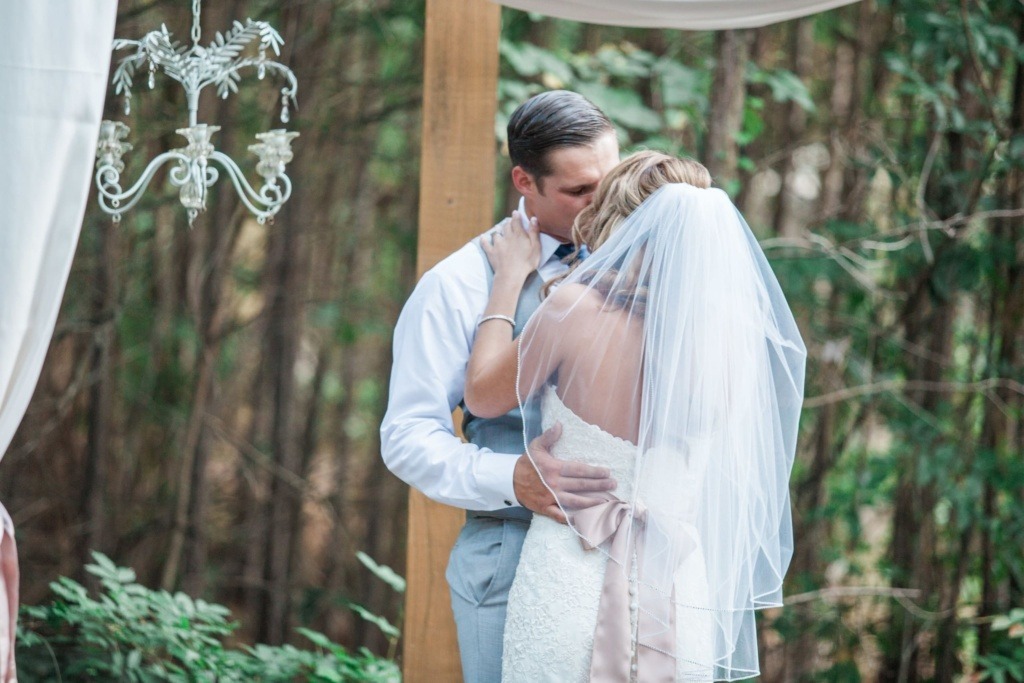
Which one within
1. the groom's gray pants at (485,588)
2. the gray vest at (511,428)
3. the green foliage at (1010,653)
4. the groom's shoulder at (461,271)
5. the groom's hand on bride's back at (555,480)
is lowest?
the green foliage at (1010,653)

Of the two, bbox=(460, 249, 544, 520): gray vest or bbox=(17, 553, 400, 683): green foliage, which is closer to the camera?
bbox=(460, 249, 544, 520): gray vest

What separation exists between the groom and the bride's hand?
0.07 feet

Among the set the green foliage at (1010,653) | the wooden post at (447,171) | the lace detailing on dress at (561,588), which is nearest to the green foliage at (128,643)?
the wooden post at (447,171)

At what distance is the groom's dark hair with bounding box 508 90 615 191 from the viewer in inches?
80.0

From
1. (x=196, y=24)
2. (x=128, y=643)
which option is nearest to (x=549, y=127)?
(x=196, y=24)

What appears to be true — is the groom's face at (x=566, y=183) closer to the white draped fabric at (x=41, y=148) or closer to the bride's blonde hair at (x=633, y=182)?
the bride's blonde hair at (x=633, y=182)

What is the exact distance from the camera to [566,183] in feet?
6.74

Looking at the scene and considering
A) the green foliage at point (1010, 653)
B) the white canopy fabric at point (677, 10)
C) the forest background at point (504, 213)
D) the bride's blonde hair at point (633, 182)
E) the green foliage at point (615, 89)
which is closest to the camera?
the bride's blonde hair at point (633, 182)

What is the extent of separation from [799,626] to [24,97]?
11.4ft

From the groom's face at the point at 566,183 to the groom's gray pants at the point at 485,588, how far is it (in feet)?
1.81

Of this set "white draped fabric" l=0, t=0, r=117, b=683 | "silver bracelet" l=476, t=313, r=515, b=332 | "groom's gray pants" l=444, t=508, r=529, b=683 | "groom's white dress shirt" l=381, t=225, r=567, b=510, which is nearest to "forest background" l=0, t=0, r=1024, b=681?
"groom's white dress shirt" l=381, t=225, r=567, b=510

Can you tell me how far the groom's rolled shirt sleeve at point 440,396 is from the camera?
6.29 ft

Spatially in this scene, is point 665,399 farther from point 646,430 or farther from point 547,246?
point 547,246

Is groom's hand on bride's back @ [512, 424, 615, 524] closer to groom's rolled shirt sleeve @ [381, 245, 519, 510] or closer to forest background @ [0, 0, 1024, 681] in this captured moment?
groom's rolled shirt sleeve @ [381, 245, 519, 510]
